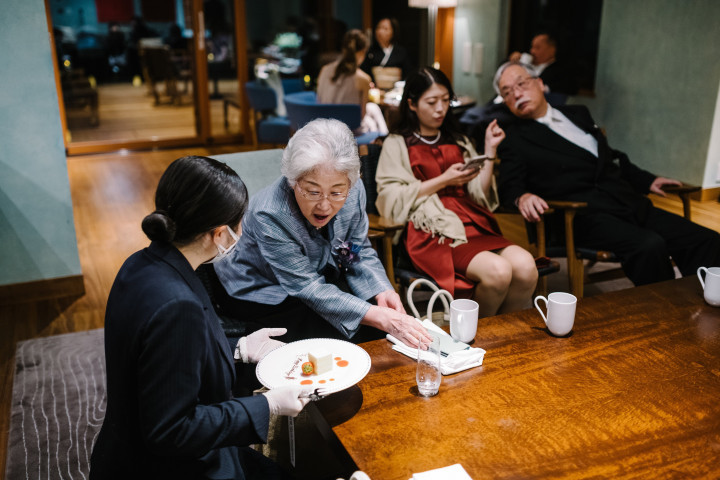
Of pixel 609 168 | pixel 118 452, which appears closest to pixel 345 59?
pixel 609 168

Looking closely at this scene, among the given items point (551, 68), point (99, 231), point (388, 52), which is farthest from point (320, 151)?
point (388, 52)

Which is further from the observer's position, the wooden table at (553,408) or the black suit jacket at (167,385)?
the wooden table at (553,408)

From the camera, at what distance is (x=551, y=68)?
5820 millimetres

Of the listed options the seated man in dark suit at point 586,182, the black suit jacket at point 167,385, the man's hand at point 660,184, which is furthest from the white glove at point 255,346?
the man's hand at point 660,184

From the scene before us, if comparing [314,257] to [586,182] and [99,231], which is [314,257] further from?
[99,231]

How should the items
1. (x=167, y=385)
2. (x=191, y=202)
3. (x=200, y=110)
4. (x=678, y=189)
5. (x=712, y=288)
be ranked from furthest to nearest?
(x=200, y=110), (x=678, y=189), (x=712, y=288), (x=191, y=202), (x=167, y=385)

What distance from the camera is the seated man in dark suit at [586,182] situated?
2.95 m

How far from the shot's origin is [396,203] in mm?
2795

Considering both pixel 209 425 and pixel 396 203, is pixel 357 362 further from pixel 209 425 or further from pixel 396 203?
pixel 396 203

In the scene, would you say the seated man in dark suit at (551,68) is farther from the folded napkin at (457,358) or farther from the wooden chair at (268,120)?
the folded napkin at (457,358)

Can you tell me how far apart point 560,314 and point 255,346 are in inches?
33.1

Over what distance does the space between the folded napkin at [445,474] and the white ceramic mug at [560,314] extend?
68 cm

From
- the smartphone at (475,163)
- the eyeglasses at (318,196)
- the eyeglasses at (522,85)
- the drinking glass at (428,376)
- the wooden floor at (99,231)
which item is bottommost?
the wooden floor at (99,231)

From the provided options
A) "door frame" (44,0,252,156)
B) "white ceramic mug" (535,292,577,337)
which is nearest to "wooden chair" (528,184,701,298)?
"white ceramic mug" (535,292,577,337)
